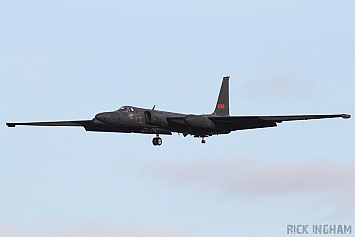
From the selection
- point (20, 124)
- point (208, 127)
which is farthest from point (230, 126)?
point (20, 124)

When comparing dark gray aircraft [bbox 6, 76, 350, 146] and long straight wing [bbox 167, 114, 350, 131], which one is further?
long straight wing [bbox 167, 114, 350, 131]

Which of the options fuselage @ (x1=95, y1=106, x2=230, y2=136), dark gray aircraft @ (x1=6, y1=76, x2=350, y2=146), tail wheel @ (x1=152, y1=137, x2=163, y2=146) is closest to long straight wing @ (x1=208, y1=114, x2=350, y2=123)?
dark gray aircraft @ (x1=6, y1=76, x2=350, y2=146)

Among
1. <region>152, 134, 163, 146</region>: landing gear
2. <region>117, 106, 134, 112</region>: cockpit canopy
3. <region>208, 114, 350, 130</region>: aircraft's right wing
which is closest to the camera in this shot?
<region>117, 106, 134, 112</region>: cockpit canopy

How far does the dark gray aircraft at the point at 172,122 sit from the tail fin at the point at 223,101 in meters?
4.38

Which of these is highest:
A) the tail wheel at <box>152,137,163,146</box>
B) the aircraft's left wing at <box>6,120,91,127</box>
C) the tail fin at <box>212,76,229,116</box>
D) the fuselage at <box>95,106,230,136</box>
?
the tail fin at <box>212,76,229,116</box>

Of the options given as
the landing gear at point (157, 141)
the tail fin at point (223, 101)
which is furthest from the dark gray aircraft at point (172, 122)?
the tail fin at point (223, 101)

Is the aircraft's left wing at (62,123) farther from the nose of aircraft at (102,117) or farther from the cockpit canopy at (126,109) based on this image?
the nose of aircraft at (102,117)

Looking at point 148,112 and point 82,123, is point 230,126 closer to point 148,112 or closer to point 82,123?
point 148,112

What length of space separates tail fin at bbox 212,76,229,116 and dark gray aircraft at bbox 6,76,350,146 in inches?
172

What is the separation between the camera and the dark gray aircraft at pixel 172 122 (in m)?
54.0

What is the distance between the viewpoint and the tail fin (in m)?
62.2

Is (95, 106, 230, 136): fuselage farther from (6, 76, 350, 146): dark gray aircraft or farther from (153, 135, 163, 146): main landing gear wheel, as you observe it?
(153, 135, 163, 146): main landing gear wheel

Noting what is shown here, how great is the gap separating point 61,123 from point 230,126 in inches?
483

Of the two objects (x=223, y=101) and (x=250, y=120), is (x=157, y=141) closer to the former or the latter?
(x=250, y=120)
